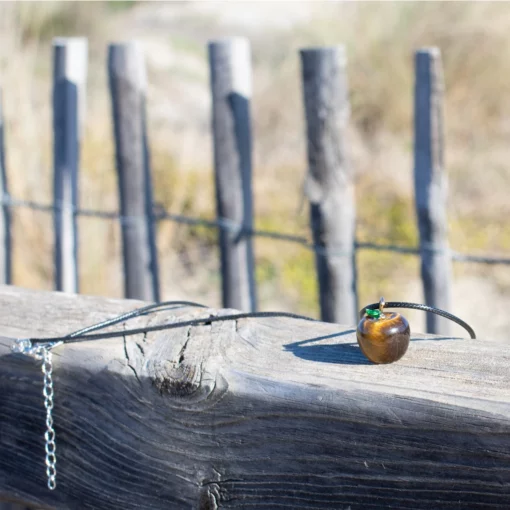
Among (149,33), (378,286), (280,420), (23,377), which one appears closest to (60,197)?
(378,286)

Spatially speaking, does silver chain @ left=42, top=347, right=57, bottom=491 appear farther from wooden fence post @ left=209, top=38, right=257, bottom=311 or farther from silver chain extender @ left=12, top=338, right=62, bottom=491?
wooden fence post @ left=209, top=38, right=257, bottom=311

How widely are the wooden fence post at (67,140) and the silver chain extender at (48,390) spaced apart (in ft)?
6.96

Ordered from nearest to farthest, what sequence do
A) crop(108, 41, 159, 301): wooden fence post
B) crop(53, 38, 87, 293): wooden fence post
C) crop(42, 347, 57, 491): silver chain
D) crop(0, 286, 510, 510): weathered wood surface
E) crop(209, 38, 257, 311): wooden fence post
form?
crop(0, 286, 510, 510): weathered wood surface < crop(42, 347, 57, 491): silver chain < crop(209, 38, 257, 311): wooden fence post < crop(108, 41, 159, 301): wooden fence post < crop(53, 38, 87, 293): wooden fence post

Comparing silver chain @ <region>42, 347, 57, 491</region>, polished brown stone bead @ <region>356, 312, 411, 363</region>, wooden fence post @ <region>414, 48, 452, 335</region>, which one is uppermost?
wooden fence post @ <region>414, 48, 452, 335</region>

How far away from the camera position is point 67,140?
9.39 ft

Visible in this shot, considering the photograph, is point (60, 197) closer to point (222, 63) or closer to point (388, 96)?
point (222, 63)

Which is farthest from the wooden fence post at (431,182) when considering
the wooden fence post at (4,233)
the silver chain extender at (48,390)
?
the wooden fence post at (4,233)

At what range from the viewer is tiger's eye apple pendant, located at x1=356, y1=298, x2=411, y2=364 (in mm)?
734

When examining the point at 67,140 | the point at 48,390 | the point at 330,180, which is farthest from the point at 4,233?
the point at 48,390

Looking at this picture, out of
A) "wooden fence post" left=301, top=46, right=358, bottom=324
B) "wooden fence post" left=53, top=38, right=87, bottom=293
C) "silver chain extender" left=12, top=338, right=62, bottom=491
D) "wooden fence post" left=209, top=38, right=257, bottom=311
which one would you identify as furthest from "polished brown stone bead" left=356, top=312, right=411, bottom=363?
"wooden fence post" left=53, top=38, right=87, bottom=293

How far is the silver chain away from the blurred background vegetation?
107 inches

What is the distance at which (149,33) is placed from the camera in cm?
1051

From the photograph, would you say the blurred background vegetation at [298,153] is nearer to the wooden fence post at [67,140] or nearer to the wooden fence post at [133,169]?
the wooden fence post at [67,140]

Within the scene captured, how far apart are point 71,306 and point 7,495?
0.77 feet
